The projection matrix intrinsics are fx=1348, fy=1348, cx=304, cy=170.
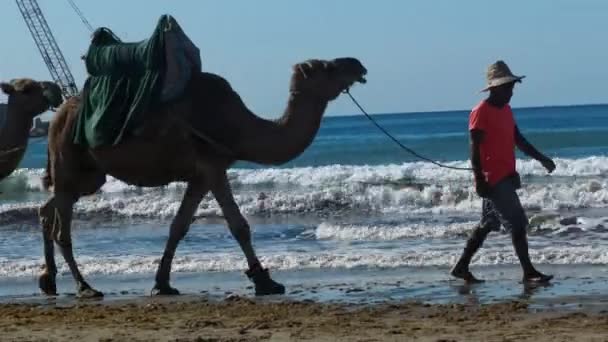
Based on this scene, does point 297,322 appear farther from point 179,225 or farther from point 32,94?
point 32,94

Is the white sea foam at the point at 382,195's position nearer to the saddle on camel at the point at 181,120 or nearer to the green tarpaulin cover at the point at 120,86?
the saddle on camel at the point at 181,120

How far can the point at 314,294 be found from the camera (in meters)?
11.2

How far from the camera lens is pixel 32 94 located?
11.9 m

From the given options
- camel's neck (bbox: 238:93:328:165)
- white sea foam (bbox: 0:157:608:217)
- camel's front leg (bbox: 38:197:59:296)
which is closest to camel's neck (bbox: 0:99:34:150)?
camel's front leg (bbox: 38:197:59:296)

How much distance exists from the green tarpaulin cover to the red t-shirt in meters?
2.57

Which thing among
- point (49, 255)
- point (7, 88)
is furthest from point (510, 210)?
point (7, 88)

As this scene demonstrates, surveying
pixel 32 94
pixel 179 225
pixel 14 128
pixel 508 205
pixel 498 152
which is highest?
pixel 32 94

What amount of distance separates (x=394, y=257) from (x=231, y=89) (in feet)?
12.2

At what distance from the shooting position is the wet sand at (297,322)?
8.34 metres

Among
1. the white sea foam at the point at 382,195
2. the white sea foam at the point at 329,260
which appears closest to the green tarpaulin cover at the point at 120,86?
the white sea foam at the point at 329,260

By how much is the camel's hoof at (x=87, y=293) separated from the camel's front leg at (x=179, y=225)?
19.7 inches

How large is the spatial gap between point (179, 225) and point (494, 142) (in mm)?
2740

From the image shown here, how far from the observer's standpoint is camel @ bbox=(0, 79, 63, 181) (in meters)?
11.8

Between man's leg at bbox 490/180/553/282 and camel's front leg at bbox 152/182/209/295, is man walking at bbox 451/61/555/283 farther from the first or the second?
camel's front leg at bbox 152/182/209/295
